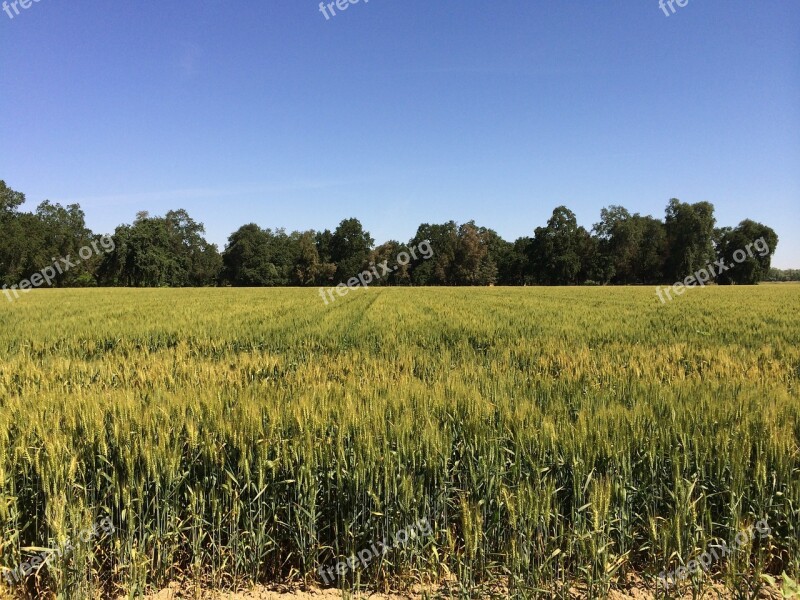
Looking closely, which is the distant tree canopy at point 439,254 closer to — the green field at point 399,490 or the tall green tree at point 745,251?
the tall green tree at point 745,251

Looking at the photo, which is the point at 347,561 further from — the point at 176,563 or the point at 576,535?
the point at 576,535

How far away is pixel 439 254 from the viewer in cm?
9012

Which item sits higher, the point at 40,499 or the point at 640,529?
the point at 40,499

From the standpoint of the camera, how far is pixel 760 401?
3.71 metres

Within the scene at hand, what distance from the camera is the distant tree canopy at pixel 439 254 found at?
79.4 m

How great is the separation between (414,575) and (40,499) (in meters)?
2.53

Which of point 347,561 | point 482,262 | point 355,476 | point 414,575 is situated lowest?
point 414,575

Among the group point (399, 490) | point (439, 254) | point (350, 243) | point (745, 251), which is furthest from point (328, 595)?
point (745, 251)

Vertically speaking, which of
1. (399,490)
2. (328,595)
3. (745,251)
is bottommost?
(328,595)

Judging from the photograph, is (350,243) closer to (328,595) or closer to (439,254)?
(439,254)

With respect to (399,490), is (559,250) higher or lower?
higher

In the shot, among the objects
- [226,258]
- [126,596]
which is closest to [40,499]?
[126,596]

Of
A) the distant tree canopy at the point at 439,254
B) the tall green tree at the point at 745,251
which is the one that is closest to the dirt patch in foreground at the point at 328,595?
the distant tree canopy at the point at 439,254

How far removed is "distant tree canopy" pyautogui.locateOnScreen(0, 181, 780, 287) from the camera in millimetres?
79438
